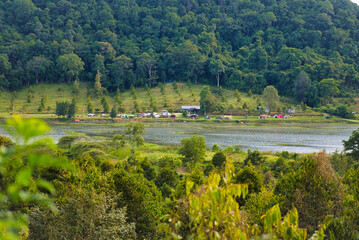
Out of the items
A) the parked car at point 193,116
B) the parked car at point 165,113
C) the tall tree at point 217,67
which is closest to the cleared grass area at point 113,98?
the parked car at point 165,113

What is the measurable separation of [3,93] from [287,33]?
95.3 meters

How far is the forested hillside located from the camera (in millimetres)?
93125

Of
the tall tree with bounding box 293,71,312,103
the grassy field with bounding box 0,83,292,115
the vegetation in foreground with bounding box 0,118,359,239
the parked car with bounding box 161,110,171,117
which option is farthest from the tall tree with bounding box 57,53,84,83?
the vegetation in foreground with bounding box 0,118,359,239

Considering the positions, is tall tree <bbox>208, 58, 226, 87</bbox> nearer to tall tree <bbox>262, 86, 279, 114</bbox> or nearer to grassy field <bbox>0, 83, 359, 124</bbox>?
grassy field <bbox>0, 83, 359, 124</bbox>

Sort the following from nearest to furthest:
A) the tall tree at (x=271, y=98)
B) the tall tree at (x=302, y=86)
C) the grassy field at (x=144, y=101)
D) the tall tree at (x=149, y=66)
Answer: the grassy field at (x=144, y=101), the tall tree at (x=271, y=98), the tall tree at (x=302, y=86), the tall tree at (x=149, y=66)

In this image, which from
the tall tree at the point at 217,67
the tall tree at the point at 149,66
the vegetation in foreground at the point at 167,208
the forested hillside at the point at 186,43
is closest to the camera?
the vegetation in foreground at the point at 167,208

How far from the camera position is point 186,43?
344 feet

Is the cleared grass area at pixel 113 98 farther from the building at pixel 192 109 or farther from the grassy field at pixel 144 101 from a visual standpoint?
the building at pixel 192 109

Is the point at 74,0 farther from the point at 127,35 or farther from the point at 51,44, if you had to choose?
the point at 51,44

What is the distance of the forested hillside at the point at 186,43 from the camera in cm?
9312

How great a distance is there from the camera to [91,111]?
218 ft

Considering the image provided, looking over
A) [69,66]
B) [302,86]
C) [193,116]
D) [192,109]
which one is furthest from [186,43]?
[193,116]

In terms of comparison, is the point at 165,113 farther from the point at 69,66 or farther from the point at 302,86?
the point at 302,86

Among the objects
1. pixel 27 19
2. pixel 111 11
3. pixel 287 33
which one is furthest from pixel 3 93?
pixel 287 33
